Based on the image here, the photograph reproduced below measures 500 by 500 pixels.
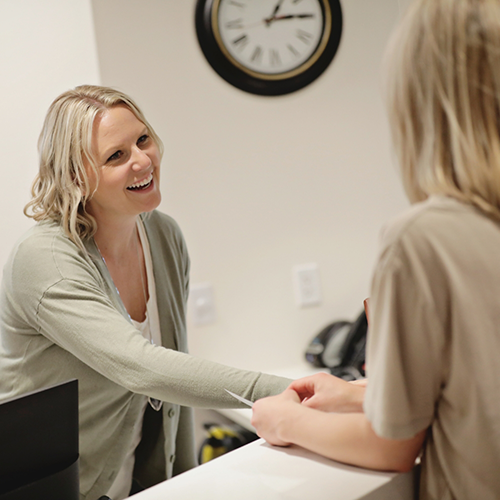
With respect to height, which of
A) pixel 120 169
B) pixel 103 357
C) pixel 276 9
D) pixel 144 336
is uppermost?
pixel 276 9

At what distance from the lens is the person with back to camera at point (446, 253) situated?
1.81ft

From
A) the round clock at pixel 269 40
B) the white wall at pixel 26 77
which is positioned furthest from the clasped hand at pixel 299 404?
the round clock at pixel 269 40

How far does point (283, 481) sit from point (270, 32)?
183cm

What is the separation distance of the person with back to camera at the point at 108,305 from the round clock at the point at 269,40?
2.43 ft

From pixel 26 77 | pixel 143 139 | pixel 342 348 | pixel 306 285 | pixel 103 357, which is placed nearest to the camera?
pixel 103 357

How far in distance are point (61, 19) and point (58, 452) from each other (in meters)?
1.51

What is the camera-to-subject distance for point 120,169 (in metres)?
1.34

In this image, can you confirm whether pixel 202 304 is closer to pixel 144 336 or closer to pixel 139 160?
pixel 144 336

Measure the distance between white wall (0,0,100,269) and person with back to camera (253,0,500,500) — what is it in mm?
1461

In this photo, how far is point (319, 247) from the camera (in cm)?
228

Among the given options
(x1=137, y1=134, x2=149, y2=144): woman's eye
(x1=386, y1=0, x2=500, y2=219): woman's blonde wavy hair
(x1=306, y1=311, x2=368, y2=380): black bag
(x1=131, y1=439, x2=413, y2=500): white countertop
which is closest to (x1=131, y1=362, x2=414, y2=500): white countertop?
(x1=131, y1=439, x2=413, y2=500): white countertop

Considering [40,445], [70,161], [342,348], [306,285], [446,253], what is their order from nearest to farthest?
1. [446,253]
2. [40,445]
3. [70,161]
4. [342,348]
5. [306,285]

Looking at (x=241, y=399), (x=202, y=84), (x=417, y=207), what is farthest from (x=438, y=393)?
(x=202, y=84)

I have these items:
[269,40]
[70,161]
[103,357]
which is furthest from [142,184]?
[269,40]
